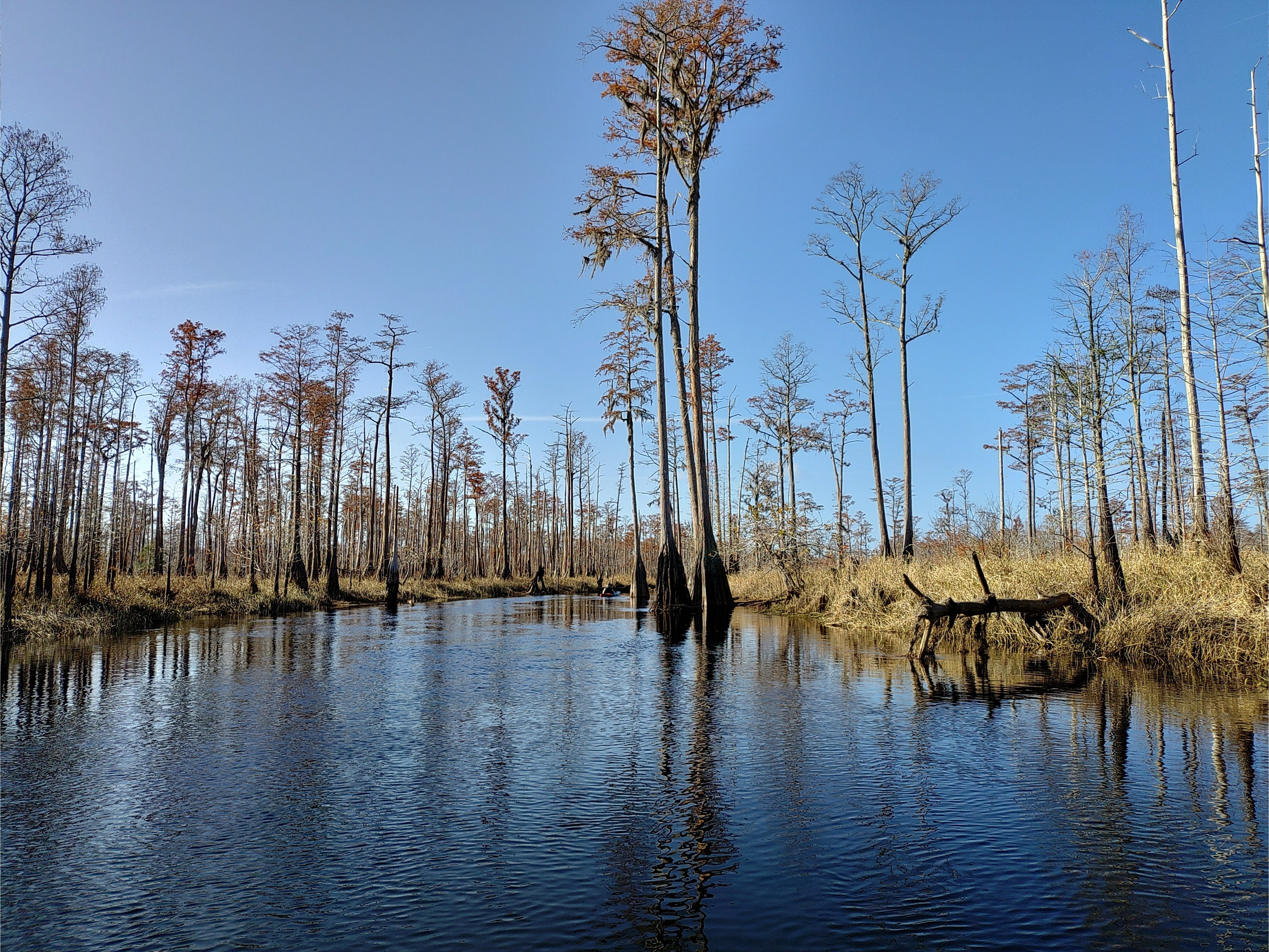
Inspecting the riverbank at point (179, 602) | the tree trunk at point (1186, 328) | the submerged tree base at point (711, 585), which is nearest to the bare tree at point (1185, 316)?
the tree trunk at point (1186, 328)

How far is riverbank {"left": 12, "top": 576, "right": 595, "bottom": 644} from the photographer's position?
700 inches

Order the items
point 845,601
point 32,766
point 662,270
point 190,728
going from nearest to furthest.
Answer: point 32,766, point 190,728, point 845,601, point 662,270

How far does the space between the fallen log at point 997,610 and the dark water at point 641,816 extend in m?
1.87

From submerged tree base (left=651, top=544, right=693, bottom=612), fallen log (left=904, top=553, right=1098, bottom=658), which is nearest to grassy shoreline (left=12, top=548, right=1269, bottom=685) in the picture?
fallen log (left=904, top=553, right=1098, bottom=658)

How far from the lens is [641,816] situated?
212 inches

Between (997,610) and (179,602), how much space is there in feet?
77.0

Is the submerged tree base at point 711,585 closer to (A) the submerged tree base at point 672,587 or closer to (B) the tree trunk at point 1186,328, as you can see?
(A) the submerged tree base at point 672,587

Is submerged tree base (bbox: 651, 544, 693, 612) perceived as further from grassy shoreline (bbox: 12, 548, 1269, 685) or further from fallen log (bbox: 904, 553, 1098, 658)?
fallen log (bbox: 904, 553, 1098, 658)

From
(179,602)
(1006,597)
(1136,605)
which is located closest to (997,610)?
(1006,597)

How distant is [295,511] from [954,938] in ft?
102

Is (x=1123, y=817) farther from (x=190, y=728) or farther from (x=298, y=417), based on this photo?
(x=298, y=417)

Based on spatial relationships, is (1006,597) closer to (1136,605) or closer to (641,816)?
(1136,605)

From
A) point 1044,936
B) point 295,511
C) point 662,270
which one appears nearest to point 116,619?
point 295,511

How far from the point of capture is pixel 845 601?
61.9 feet
